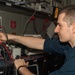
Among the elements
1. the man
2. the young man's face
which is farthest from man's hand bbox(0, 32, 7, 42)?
the young man's face

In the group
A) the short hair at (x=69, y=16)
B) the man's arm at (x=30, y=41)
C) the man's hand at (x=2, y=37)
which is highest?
the short hair at (x=69, y=16)

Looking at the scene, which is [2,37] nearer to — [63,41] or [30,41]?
[30,41]

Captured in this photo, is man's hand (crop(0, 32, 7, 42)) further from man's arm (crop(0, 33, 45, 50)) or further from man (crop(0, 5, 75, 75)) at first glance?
man's arm (crop(0, 33, 45, 50))

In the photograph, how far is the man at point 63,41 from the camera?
136 centimetres

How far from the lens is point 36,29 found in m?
2.61

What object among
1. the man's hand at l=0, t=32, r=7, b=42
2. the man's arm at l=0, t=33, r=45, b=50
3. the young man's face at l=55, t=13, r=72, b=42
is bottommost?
the man's arm at l=0, t=33, r=45, b=50

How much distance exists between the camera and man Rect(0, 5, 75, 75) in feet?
4.46

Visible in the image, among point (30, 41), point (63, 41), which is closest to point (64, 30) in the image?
point (63, 41)

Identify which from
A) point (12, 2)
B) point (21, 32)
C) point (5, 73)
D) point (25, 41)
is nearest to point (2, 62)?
point (5, 73)

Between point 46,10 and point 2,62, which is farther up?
point 46,10

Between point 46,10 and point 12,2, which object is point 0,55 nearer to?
point 12,2

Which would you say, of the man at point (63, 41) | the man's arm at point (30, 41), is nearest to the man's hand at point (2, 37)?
the man at point (63, 41)

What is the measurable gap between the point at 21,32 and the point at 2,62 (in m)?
0.86

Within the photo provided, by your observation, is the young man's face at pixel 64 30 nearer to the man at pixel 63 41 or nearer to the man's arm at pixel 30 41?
the man at pixel 63 41
